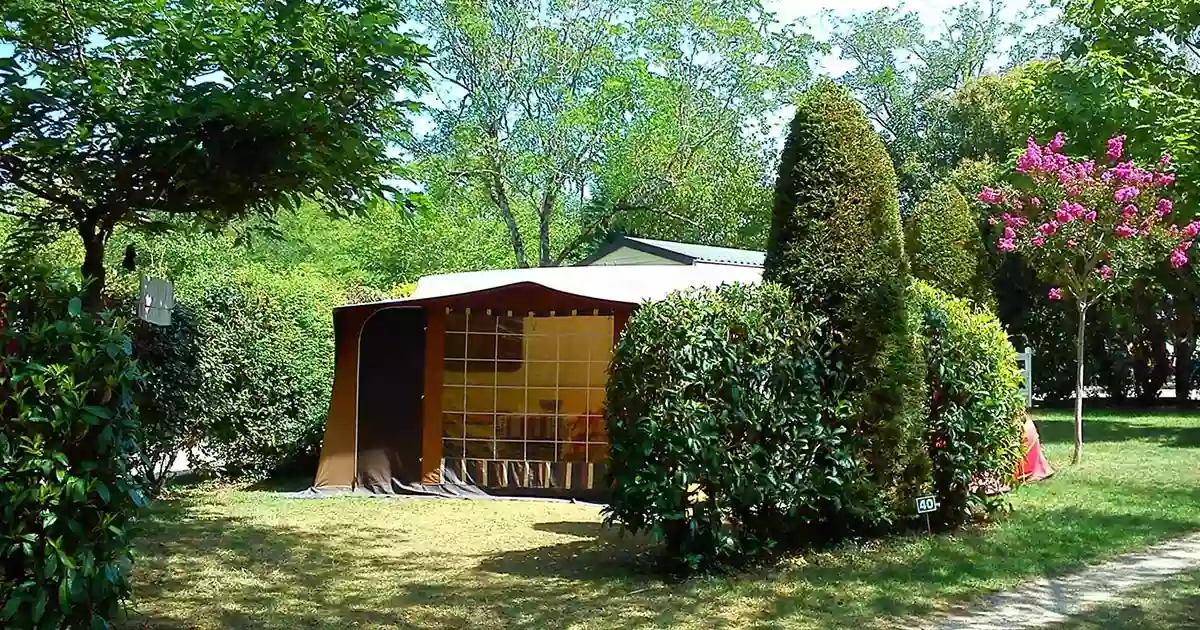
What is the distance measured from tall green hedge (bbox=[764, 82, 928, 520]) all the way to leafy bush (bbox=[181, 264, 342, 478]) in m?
6.28

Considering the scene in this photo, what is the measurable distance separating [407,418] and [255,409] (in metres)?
1.70

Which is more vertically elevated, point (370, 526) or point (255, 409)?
point (255, 409)

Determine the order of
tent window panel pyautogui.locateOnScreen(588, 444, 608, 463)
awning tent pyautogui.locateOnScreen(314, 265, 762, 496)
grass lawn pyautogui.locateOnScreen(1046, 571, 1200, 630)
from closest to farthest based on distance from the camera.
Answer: grass lawn pyautogui.locateOnScreen(1046, 571, 1200, 630)
tent window panel pyautogui.locateOnScreen(588, 444, 608, 463)
awning tent pyautogui.locateOnScreen(314, 265, 762, 496)

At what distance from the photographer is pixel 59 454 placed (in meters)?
3.85

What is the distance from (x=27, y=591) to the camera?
3854 millimetres

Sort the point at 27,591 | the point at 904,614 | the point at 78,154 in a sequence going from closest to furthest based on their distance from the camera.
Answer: the point at 27,591, the point at 904,614, the point at 78,154

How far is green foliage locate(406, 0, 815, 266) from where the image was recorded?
22.5 m

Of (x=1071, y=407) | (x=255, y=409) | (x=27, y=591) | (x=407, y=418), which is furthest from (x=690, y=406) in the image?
(x=1071, y=407)

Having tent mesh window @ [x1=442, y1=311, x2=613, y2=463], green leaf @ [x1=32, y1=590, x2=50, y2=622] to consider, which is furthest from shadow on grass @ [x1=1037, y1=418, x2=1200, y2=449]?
green leaf @ [x1=32, y1=590, x2=50, y2=622]

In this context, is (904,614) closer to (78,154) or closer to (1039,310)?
(78,154)

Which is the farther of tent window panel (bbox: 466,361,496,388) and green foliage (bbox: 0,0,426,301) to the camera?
tent window panel (bbox: 466,361,496,388)

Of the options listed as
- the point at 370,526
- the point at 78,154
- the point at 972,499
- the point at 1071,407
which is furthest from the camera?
the point at 1071,407

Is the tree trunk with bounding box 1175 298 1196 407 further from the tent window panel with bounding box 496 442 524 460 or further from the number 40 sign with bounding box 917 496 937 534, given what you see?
the number 40 sign with bounding box 917 496 937 534

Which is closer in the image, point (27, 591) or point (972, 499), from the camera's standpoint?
point (27, 591)
